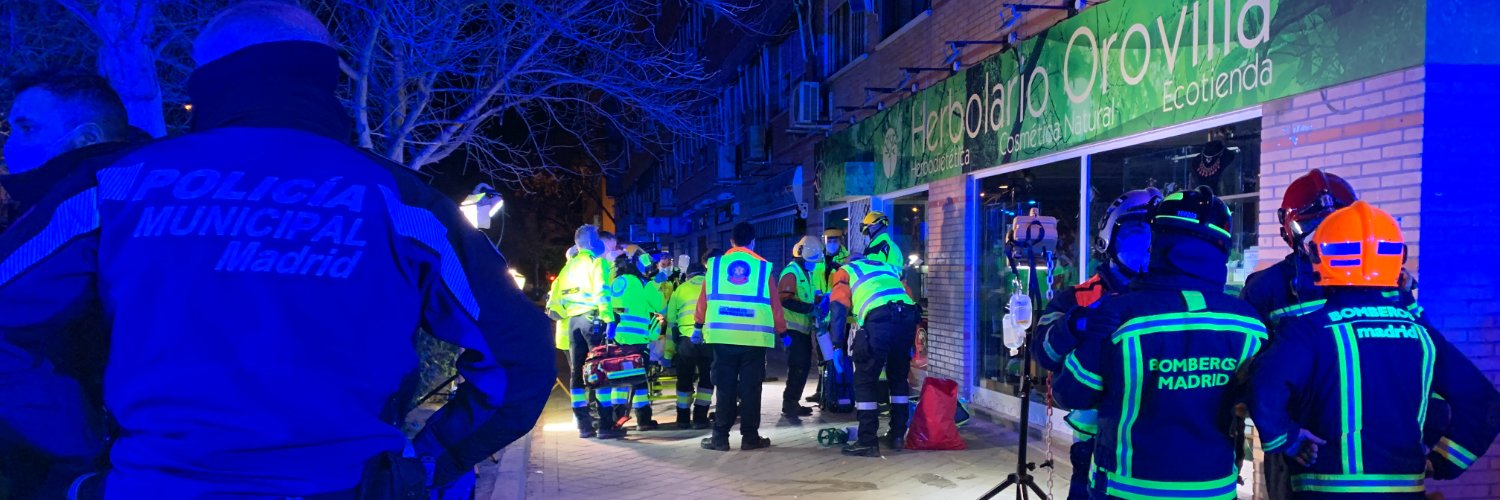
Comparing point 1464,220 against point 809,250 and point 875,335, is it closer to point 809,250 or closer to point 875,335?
point 875,335

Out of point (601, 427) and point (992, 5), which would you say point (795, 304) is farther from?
point (992, 5)

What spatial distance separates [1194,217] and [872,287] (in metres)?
4.19

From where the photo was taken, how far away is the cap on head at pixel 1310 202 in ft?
14.8

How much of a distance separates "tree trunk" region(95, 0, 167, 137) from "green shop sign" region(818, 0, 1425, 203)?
23.3ft

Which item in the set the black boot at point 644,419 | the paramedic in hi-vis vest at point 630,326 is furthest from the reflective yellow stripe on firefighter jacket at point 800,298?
the black boot at point 644,419

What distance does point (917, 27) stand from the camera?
38.0 feet

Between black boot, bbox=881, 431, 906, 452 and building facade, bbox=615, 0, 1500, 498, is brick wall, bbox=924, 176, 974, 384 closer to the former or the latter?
A: building facade, bbox=615, 0, 1500, 498

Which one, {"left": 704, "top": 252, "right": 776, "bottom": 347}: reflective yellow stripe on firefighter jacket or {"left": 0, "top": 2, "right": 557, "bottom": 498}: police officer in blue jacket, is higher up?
{"left": 0, "top": 2, "right": 557, "bottom": 498}: police officer in blue jacket

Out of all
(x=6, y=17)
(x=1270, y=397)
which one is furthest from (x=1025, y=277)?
(x=6, y=17)

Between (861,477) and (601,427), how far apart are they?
2800mm

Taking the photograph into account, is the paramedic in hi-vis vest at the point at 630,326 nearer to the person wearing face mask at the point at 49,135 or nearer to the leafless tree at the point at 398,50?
the leafless tree at the point at 398,50

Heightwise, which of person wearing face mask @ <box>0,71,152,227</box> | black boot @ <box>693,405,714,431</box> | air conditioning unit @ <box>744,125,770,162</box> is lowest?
black boot @ <box>693,405,714,431</box>

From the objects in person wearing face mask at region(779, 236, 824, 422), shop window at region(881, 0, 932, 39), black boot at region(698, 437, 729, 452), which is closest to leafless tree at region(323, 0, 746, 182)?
shop window at region(881, 0, 932, 39)

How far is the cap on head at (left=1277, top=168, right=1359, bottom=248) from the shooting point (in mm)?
4500
